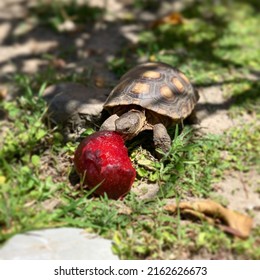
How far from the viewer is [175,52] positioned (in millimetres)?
6191

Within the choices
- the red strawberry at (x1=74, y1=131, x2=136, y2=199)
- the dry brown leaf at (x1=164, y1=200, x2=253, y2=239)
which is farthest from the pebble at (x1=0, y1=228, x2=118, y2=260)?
the dry brown leaf at (x1=164, y1=200, x2=253, y2=239)

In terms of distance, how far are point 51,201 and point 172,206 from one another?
106 cm

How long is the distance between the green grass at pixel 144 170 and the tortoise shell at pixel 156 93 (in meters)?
0.27

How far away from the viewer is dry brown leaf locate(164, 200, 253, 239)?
3.41 metres

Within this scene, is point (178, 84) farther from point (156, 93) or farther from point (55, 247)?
point (55, 247)

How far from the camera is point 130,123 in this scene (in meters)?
4.03

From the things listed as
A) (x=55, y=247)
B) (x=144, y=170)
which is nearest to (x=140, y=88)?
(x=144, y=170)

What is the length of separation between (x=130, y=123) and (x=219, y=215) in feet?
3.90

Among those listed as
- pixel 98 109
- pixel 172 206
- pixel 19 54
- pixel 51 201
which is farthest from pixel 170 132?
pixel 19 54

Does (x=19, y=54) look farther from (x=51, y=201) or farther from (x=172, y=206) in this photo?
(x=172, y=206)

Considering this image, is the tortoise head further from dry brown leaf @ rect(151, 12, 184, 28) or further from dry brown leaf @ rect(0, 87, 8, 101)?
dry brown leaf @ rect(151, 12, 184, 28)

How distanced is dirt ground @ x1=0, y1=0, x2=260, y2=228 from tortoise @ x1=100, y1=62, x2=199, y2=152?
489 mm

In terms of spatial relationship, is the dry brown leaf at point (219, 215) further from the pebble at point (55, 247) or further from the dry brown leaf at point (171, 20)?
the dry brown leaf at point (171, 20)

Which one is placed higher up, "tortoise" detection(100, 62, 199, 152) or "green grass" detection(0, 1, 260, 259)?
"tortoise" detection(100, 62, 199, 152)
